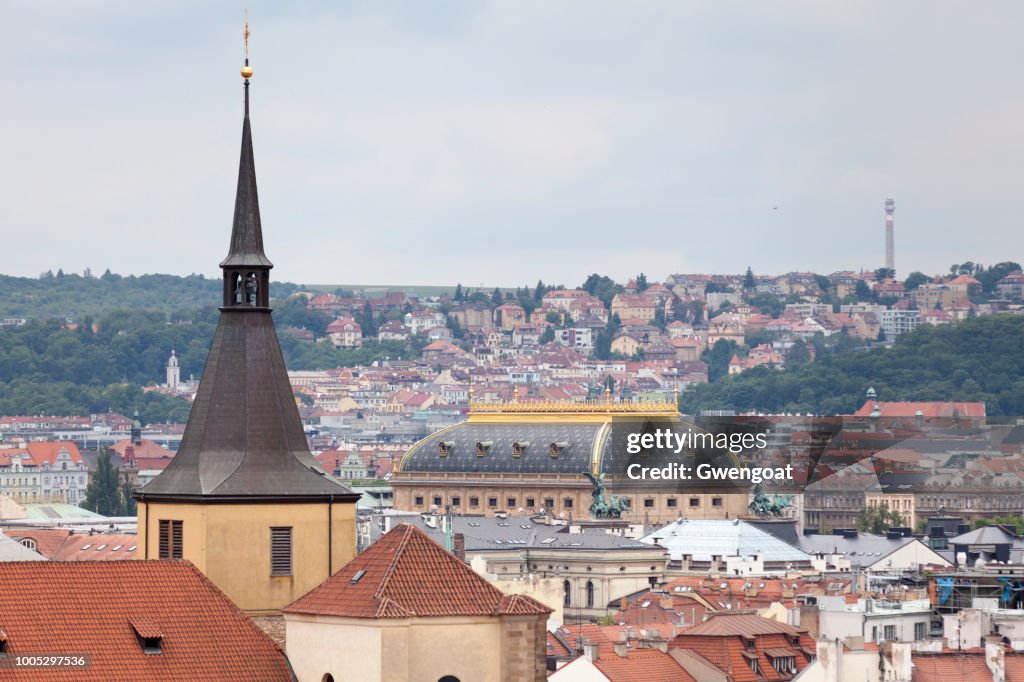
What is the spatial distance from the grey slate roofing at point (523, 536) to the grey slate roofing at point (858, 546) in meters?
7.01

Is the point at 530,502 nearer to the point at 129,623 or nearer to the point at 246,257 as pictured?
the point at 246,257

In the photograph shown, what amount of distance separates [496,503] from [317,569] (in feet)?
361

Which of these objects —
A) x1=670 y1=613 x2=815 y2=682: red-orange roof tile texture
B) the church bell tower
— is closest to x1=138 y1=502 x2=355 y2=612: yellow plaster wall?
the church bell tower

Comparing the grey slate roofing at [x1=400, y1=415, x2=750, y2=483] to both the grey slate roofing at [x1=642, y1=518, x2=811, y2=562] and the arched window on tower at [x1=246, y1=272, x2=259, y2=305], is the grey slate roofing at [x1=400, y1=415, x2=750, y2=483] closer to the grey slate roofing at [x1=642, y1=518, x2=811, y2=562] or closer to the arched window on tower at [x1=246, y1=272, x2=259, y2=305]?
the grey slate roofing at [x1=642, y1=518, x2=811, y2=562]

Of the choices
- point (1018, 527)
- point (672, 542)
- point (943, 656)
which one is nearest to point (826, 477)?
point (1018, 527)

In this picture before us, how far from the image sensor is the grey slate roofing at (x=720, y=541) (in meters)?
126

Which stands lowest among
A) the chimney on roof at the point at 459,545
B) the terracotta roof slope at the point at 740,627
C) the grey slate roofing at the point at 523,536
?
the grey slate roofing at the point at 523,536

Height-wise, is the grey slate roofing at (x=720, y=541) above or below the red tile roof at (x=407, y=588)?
below

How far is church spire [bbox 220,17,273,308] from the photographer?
42.9m

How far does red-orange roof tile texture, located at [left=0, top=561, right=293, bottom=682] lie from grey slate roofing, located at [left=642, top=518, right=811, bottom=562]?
8382 cm

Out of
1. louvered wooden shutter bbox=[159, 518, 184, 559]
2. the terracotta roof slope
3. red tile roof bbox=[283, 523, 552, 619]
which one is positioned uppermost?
louvered wooden shutter bbox=[159, 518, 184, 559]

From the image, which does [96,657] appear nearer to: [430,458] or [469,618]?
[469,618]

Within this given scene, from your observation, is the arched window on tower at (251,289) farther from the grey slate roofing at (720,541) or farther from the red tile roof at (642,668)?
the grey slate roofing at (720,541)

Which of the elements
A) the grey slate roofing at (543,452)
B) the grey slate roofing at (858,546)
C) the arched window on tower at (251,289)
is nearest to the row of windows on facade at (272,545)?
the arched window on tower at (251,289)
